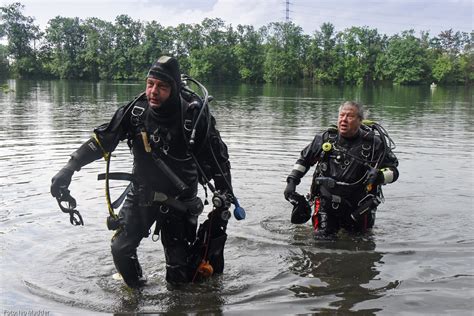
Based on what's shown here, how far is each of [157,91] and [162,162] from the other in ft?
1.92

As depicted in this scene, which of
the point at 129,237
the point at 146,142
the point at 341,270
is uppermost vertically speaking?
the point at 146,142

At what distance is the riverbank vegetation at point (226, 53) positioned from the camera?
8738 centimetres

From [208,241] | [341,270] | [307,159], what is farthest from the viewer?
Result: [307,159]

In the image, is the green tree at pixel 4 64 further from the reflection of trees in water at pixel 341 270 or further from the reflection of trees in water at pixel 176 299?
the reflection of trees in water at pixel 176 299

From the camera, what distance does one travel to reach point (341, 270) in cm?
520

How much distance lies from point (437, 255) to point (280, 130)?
417 inches

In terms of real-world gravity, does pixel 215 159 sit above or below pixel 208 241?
above

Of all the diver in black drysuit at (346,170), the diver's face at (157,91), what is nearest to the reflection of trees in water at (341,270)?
the diver in black drysuit at (346,170)

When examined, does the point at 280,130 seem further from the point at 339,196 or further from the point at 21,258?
the point at 21,258

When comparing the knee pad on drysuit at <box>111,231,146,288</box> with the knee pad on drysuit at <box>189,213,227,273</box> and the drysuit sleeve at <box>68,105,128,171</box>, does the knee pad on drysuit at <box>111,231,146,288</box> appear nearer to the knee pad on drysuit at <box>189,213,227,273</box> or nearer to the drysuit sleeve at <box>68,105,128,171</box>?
the knee pad on drysuit at <box>189,213,227,273</box>

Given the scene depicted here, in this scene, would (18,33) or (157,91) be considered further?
(18,33)

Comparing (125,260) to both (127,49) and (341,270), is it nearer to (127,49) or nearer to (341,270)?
(341,270)

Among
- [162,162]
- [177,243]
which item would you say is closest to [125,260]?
[177,243]

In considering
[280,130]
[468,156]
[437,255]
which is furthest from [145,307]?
[280,130]
